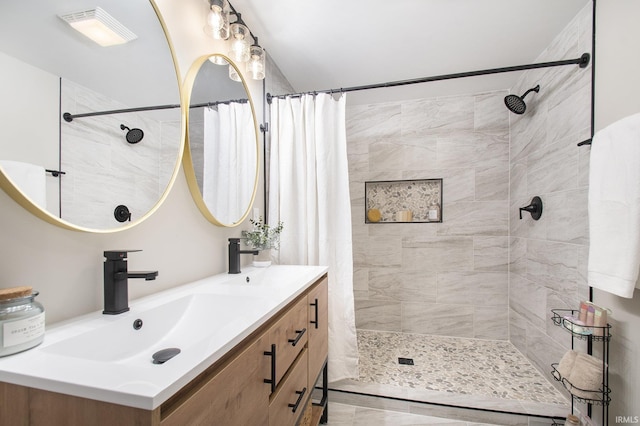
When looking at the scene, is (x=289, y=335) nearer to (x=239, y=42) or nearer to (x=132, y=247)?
(x=132, y=247)

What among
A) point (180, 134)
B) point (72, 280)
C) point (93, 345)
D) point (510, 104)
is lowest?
point (93, 345)

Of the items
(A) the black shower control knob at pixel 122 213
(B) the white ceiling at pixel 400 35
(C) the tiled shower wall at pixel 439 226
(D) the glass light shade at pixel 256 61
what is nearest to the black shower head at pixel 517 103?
(B) the white ceiling at pixel 400 35

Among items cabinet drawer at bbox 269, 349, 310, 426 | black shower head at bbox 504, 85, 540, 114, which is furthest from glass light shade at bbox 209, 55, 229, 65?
black shower head at bbox 504, 85, 540, 114

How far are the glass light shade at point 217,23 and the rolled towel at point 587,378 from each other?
2.54 meters

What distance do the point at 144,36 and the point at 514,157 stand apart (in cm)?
294

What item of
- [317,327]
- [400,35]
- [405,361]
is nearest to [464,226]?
[405,361]

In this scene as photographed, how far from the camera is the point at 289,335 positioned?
1.08 metres

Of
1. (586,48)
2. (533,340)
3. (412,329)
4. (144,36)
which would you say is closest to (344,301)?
(412,329)

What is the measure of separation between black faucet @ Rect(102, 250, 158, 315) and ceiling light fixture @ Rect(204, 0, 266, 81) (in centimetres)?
110

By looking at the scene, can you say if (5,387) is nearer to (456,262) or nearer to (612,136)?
(612,136)

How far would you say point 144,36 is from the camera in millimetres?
1057

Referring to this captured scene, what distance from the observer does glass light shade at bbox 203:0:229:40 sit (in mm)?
1408

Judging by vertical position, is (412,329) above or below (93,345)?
below

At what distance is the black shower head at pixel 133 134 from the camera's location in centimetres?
99
